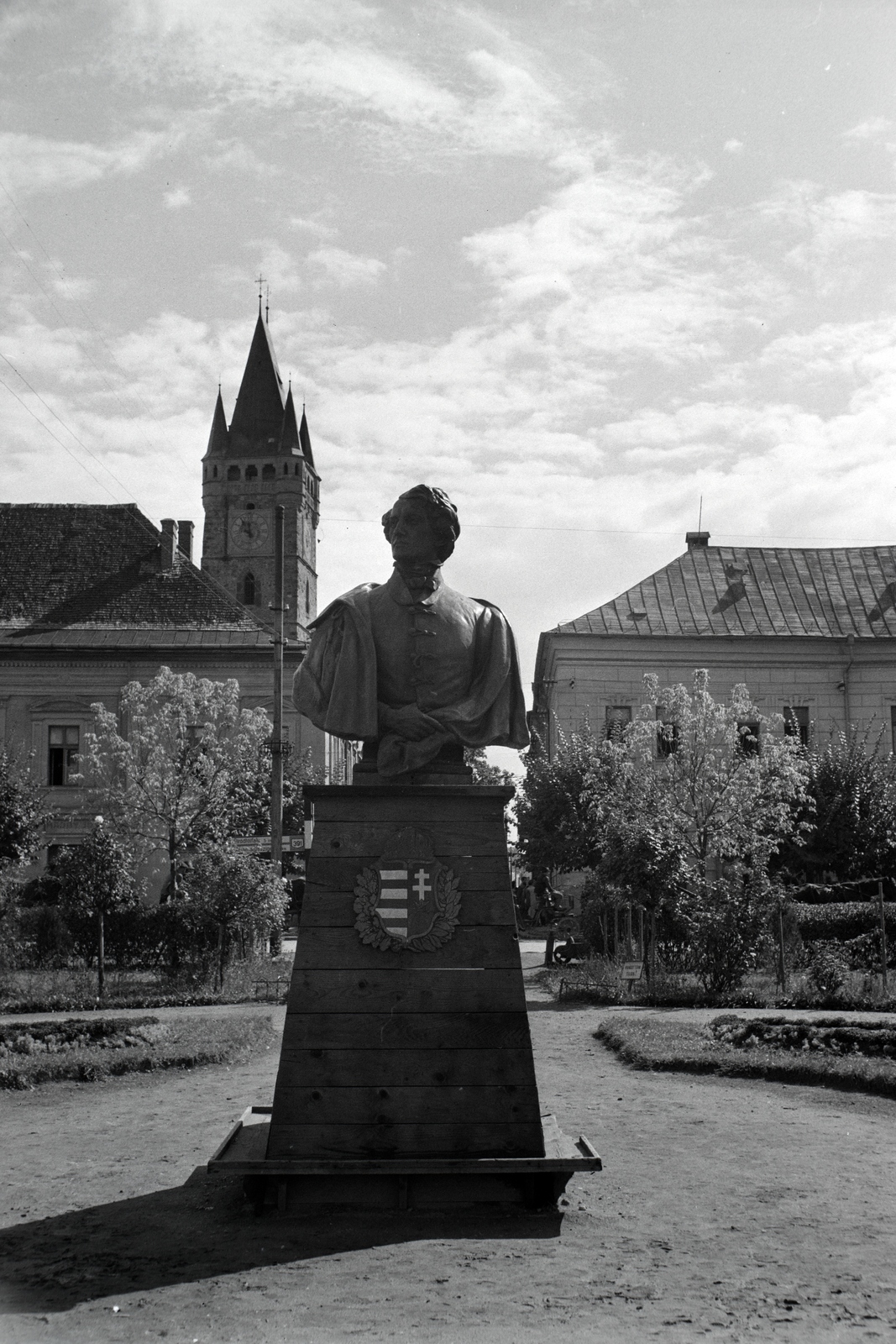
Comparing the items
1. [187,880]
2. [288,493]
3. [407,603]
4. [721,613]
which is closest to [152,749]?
[187,880]

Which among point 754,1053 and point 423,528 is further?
point 754,1053

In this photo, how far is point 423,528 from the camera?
7266 mm

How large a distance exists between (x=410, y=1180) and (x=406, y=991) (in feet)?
2.59

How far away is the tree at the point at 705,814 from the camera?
1784 centimetres

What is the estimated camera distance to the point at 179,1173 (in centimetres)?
733

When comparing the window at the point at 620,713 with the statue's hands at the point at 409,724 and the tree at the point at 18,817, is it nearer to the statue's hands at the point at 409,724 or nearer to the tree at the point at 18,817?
the tree at the point at 18,817

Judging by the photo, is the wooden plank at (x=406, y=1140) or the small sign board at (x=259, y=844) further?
the small sign board at (x=259, y=844)

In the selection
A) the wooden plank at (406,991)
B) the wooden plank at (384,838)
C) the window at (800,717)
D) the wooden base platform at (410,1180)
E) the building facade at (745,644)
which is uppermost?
the building facade at (745,644)

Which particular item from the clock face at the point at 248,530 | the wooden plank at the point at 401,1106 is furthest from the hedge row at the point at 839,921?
the clock face at the point at 248,530

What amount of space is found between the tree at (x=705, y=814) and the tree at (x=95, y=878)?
7.14 meters

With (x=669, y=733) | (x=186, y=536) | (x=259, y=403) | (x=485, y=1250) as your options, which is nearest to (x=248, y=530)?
(x=259, y=403)

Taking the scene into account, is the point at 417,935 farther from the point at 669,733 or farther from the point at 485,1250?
the point at 669,733

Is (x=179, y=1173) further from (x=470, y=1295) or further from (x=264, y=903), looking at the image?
(x=264, y=903)

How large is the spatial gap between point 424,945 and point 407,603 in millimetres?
1678
